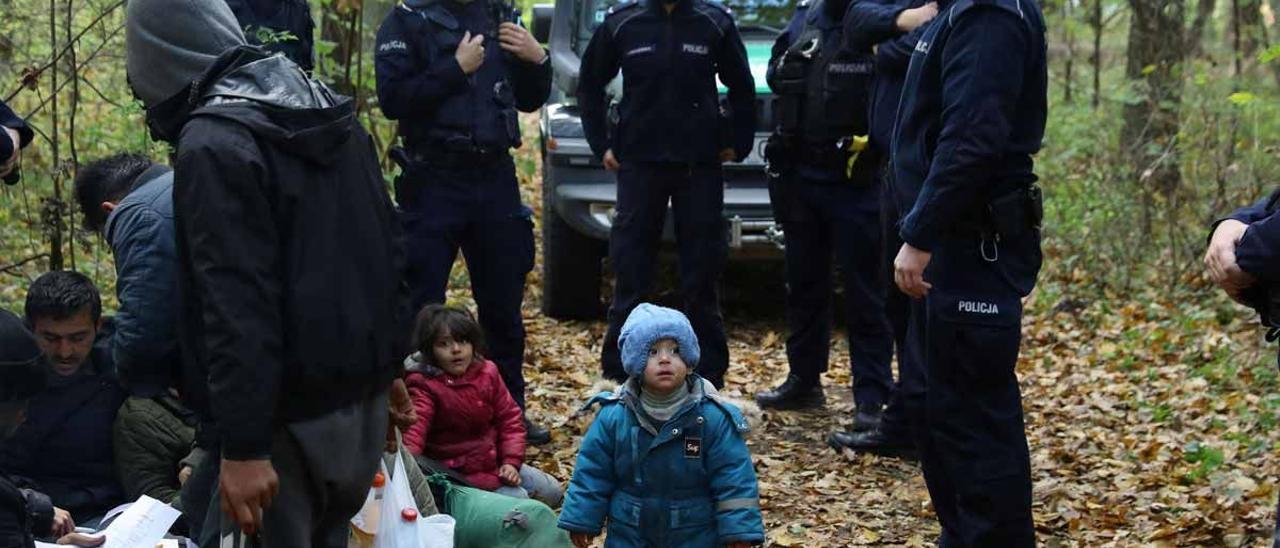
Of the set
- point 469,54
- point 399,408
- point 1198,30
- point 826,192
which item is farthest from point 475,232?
point 1198,30

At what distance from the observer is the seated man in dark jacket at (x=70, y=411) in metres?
4.72

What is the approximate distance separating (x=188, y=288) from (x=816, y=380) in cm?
468

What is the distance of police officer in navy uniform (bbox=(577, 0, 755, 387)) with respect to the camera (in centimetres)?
712

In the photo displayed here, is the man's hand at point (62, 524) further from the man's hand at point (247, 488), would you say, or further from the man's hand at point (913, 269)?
the man's hand at point (913, 269)

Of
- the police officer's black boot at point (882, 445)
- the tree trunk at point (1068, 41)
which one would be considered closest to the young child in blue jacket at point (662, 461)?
the police officer's black boot at point (882, 445)

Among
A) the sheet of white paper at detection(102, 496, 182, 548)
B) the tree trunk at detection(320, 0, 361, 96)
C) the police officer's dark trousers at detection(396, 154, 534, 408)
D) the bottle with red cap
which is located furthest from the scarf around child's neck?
the tree trunk at detection(320, 0, 361, 96)

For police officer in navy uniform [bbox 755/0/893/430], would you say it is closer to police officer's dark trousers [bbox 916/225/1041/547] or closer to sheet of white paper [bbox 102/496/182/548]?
police officer's dark trousers [bbox 916/225/1041/547]

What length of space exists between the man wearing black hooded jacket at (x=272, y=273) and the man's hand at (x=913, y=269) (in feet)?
5.44

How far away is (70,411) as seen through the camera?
482 centimetres

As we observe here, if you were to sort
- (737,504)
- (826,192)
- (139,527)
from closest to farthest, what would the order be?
(139,527) < (737,504) < (826,192)

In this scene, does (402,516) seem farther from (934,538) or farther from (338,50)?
(338,50)

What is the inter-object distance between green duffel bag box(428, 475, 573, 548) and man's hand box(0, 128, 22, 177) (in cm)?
171

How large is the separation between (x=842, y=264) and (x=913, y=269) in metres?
2.59

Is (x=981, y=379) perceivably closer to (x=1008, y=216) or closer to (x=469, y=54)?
(x=1008, y=216)
